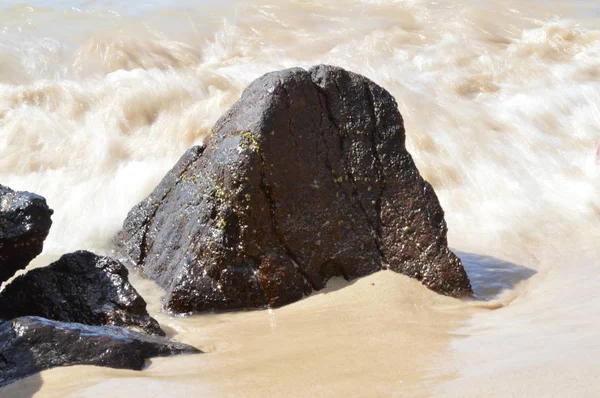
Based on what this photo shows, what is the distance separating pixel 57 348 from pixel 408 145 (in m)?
4.66

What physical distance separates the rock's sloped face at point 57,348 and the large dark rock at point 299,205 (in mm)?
1104

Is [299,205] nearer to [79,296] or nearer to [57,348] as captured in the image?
[79,296]

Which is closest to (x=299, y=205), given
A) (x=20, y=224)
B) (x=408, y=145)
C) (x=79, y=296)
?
(x=79, y=296)

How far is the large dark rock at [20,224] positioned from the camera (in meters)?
4.06

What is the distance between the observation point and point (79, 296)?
13.8 ft

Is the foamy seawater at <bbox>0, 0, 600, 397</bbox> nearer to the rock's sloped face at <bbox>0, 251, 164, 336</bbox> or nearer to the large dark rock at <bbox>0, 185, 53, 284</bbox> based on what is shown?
the rock's sloped face at <bbox>0, 251, 164, 336</bbox>

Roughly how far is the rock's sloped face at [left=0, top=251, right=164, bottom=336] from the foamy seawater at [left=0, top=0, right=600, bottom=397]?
0.26m

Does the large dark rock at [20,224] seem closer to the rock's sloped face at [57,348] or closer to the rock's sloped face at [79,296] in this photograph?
the rock's sloped face at [79,296]

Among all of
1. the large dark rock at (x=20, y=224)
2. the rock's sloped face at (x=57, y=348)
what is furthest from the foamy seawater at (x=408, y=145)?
the large dark rock at (x=20, y=224)

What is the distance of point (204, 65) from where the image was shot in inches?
372

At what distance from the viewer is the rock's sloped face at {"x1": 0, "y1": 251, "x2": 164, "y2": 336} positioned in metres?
4.13

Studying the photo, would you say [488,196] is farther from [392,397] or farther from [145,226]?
[392,397]

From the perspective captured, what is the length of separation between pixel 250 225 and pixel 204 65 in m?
5.15

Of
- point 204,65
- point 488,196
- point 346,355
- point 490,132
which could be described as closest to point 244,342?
point 346,355
